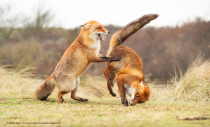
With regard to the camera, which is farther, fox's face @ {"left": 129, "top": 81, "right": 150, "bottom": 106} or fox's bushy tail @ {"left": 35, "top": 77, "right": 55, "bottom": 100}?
fox's bushy tail @ {"left": 35, "top": 77, "right": 55, "bottom": 100}

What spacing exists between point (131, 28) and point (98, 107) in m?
2.35

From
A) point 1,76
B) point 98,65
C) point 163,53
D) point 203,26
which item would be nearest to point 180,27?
point 203,26

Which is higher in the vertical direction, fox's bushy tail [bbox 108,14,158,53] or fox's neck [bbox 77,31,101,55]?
fox's bushy tail [bbox 108,14,158,53]

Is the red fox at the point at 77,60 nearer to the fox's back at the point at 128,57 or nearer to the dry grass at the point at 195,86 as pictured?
the fox's back at the point at 128,57

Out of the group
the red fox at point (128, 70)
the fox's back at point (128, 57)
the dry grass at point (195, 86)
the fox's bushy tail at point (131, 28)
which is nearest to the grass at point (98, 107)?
the dry grass at point (195, 86)

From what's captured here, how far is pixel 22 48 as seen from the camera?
16.4 meters

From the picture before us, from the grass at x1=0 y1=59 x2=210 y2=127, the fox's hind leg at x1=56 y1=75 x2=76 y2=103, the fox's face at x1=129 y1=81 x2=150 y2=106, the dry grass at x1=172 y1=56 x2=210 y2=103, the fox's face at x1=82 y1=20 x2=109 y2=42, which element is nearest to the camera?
the grass at x1=0 y1=59 x2=210 y2=127

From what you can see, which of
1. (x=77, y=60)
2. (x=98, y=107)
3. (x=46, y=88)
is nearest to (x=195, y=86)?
(x=98, y=107)

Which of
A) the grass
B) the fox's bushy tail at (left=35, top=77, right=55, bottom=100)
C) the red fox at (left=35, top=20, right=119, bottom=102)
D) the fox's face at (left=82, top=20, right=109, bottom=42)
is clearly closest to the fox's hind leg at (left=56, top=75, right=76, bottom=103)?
the red fox at (left=35, top=20, right=119, bottom=102)

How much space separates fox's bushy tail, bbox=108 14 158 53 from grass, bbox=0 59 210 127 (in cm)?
172

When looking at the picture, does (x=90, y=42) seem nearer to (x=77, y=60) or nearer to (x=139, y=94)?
(x=77, y=60)

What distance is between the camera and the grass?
9.89ft

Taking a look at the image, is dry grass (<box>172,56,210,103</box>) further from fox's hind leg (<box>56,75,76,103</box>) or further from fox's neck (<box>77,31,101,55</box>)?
fox's hind leg (<box>56,75,76,103</box>)

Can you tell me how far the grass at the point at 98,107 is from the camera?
3.01 metres
